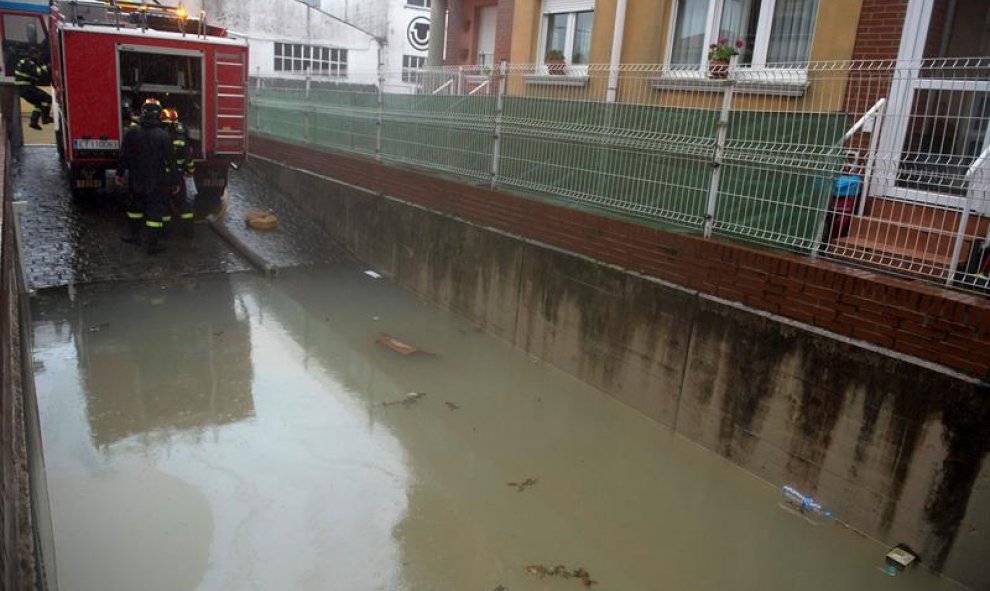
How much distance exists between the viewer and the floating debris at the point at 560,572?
4.02 m

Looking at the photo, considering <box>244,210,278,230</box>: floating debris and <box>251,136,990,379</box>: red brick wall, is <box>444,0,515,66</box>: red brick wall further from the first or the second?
<box>251,136,990,379</box>: red brick wall

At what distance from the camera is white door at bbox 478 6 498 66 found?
14.4 m

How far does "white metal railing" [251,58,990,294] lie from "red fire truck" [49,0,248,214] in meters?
3.28

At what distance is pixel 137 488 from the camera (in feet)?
15.1

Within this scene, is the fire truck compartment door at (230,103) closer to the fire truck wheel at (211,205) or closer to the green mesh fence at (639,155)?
the fire truck wheel at (211,205)

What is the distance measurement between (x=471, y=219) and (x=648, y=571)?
200 inches

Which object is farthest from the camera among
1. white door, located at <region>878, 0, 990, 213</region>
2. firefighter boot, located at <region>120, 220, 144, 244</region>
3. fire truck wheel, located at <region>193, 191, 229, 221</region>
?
fire truck wheel, located at <region>193, 191, 229, 221</region>

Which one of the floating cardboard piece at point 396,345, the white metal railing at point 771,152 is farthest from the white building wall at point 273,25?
the floating cardboard piece at point 396,345

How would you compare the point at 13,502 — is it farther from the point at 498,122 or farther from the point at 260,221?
the point at 260,221

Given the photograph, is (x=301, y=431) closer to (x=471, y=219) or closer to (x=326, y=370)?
(x=326, y=370)

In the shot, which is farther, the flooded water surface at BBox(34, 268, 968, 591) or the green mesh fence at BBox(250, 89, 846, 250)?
the green mesh fence at BBox(250, 89, 846, 250)

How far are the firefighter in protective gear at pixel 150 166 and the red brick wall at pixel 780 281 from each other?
3.97 meters

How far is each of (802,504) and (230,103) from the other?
924cm

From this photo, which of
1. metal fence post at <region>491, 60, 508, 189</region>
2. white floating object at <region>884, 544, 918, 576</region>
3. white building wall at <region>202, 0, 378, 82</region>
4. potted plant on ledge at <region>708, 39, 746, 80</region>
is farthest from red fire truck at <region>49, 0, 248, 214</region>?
white building wall at <region>202, 0, 378, 82</region>
